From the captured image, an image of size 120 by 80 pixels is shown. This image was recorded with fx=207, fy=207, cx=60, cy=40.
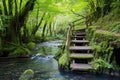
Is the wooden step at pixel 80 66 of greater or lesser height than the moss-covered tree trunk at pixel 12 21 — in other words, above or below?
below

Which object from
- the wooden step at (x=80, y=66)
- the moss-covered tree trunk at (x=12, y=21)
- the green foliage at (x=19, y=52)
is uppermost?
the moss-covered tree trunk at (x=12, y=21)

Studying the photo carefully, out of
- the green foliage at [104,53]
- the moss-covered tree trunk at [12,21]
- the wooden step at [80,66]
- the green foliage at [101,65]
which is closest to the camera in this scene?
the green foliage at [101,65]

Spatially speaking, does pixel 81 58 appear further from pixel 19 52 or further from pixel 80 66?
pixel 19 52

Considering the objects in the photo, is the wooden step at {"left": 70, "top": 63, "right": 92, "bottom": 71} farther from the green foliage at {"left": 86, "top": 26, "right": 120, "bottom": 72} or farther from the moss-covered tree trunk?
the moss-covered tree trunk

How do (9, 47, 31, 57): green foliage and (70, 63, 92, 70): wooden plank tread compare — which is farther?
(9, 47, 31, 57): green foliage

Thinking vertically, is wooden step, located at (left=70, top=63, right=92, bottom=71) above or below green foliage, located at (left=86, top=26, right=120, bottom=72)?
below

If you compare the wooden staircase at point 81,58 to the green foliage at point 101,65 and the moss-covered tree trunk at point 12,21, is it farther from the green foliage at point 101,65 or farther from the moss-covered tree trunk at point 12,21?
the moss-covered tree trunk at point 12,21

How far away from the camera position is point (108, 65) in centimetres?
→ 958

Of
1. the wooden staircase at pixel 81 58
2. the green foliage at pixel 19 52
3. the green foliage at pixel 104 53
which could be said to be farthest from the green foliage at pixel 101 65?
the green foliage at pixel 19 52

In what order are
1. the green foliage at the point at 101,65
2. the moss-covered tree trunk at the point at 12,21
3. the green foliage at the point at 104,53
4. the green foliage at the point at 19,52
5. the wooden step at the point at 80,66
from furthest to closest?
the moss-covered tree trunk at the point at 12,21 < the green foliage at the point at 19,52 < the wooden step at the point at 80,66 < the green foliage at the point at 104,53 < the green foliage at the point at 101,65

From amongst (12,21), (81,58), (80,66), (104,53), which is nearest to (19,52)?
(12,21)

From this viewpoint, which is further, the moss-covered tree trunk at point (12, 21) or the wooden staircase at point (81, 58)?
the moss-covered tree trunk at point (12, 21)

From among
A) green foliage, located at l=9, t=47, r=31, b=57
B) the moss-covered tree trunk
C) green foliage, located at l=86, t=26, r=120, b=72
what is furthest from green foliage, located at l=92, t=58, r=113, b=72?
the moss-covered tree trunk

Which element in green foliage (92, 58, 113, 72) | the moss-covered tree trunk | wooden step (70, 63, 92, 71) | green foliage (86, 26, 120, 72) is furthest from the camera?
the moss-covered tree trunk
